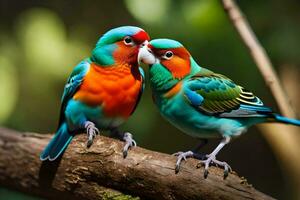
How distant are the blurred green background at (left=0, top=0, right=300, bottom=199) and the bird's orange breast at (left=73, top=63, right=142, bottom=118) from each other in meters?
0.94

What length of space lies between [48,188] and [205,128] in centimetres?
90

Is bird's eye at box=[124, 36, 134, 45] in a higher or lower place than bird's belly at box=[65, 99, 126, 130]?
higher

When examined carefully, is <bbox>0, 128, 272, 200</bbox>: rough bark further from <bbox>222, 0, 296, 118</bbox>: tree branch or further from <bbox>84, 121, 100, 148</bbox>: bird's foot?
<bbox>222, 0, 296, 118</bbox>: tree branch

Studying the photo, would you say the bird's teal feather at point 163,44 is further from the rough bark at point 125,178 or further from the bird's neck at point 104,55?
the rough bark at point 125,178

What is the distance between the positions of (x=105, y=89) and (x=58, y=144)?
0.30m

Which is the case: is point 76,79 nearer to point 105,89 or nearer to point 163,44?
point 105,89

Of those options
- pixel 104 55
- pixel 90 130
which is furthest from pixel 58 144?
pixel 104 55

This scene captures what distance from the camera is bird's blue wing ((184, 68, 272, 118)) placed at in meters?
1.97

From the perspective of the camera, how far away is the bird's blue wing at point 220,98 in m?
1.97

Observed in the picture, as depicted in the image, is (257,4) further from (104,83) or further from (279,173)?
(104,83)

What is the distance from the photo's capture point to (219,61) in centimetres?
345

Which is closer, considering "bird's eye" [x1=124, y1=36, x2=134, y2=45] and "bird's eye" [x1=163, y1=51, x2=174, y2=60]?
"bird's eye" [x1=163, y1=51, x2=174, y2=60]

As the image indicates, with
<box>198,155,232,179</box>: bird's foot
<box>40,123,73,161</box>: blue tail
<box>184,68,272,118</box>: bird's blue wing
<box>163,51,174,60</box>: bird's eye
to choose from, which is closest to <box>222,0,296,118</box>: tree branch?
<box>184,68,272,118</box>: bird's blue wing

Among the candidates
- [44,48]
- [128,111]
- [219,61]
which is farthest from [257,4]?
[128,111]
